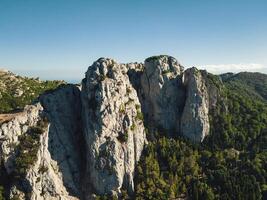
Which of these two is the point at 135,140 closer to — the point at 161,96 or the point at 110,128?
the point at 110,128

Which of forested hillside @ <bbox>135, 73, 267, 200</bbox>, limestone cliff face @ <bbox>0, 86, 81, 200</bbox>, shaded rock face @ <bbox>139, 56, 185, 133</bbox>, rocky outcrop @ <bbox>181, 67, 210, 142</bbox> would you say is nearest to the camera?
limestone cliff face @ <bbox>0, 86, 81, 200</bbox>

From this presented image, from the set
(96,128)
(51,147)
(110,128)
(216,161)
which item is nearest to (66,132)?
(51,147)

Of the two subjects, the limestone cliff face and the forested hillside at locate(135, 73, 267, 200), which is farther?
the forested hillside at locate(135, 73, 267, 200)

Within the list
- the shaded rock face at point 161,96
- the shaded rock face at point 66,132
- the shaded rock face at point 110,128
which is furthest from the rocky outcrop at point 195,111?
the shaded rock face at point 66,132

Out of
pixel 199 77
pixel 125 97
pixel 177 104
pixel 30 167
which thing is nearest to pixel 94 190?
pixel 30 167

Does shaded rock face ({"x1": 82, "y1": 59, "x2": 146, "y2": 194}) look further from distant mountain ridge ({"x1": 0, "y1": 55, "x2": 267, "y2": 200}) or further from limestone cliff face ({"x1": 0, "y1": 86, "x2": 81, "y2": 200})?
limestone cliff face ({"x1": 0, "y1": 86, "x2": 81, "y2": 200})

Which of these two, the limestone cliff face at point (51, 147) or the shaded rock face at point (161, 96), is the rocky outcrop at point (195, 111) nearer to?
the shaded rock face at point (161, 96)

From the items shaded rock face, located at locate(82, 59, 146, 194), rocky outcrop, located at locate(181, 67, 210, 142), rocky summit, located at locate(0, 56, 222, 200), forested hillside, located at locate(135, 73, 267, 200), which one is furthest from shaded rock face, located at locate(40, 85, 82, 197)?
rocky outcrop, located at locate(181, 67, 210, 142)
